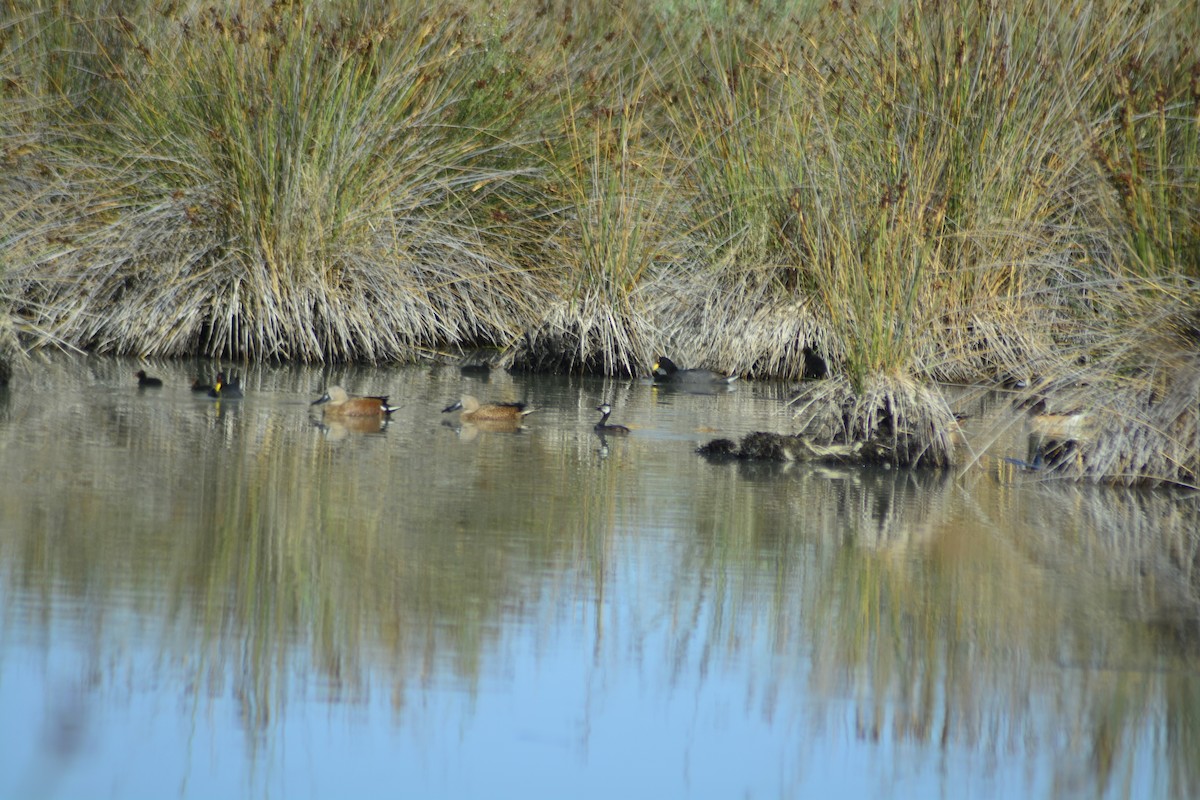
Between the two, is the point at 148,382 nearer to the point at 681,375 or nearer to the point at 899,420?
the point at 681,375

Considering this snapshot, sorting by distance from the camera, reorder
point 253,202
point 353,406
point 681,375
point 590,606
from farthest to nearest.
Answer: point 253,202 → point 681,375 → point 353,406 → point 590,606

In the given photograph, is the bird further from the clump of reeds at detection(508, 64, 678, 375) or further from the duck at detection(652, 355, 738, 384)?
the duck at detection(652, 355, 738, 384)

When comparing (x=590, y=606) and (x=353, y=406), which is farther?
(x=353, y=406)

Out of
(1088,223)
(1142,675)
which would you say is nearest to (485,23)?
(1088,223)

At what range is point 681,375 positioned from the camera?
12.1 m

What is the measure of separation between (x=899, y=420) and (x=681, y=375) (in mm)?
3643

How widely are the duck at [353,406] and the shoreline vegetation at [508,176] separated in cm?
182

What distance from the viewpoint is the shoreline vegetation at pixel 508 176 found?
11.5 m

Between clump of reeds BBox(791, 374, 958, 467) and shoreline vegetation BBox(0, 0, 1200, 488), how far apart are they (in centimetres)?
125

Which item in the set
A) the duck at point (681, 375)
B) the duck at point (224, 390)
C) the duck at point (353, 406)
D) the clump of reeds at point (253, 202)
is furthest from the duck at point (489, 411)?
the clump of reeds at point (253, 202)

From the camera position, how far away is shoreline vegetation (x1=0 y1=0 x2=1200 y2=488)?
11547 mm

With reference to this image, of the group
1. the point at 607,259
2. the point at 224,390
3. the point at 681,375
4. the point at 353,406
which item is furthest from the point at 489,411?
the point at 607,259

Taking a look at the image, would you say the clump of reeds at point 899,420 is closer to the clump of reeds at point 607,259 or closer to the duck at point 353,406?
the duck at point 353,406

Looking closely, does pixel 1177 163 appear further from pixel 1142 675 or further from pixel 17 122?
pixel 17 122
